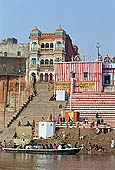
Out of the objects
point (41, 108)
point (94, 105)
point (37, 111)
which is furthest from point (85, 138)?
point (41, 108)

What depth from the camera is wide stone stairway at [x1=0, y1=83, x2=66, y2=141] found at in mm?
41750

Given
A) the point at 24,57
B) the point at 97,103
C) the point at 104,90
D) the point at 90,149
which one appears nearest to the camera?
the point at 90,149

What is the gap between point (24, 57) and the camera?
65.1 metres

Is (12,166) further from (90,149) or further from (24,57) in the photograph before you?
(24,57)

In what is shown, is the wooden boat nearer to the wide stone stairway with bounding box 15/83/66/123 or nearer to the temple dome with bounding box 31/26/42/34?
the wide stone stairway with bounding box 15/83/66/123

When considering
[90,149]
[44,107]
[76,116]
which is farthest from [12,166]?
[44,107]

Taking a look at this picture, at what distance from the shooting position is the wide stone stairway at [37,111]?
4175 centimetres

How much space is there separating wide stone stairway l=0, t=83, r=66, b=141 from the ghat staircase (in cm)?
189

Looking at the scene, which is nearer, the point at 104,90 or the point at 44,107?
the point at 44,107

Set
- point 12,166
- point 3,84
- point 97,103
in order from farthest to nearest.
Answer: point 3,84
point 97,103
point 12,166

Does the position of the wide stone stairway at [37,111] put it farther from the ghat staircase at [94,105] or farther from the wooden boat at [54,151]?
the wooden boat at [54,151]

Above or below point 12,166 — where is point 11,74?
above

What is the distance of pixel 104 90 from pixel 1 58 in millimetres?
20604

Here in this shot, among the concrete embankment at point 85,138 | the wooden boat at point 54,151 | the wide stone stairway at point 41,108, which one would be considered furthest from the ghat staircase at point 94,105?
the wooden boat at point 54,151
